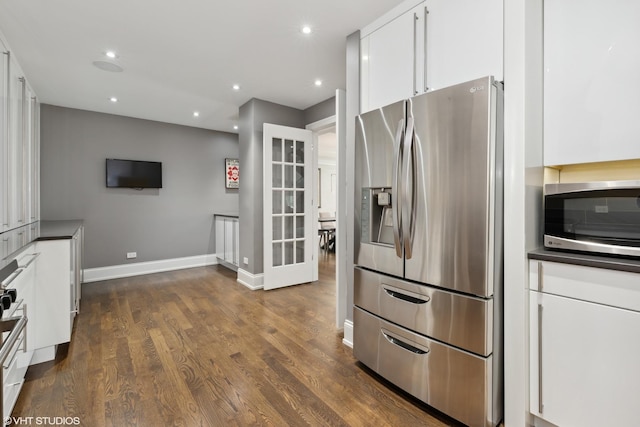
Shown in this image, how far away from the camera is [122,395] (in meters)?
1.84

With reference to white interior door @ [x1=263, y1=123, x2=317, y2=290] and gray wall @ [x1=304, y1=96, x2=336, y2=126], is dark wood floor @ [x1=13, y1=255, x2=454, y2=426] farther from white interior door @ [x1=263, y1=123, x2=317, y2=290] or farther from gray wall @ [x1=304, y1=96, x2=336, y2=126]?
gray wall @ [x1=304, y1=96, x2=336, y2=126]

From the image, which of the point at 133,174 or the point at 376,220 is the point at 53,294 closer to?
the point at 376,220

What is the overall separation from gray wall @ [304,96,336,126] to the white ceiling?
4.3 inches

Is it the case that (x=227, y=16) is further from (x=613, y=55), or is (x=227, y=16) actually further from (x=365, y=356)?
(x=365, y=356)

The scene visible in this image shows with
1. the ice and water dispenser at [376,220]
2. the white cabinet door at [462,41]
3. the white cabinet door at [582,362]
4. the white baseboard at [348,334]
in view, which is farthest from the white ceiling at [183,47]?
the white baseboard at [348,334]

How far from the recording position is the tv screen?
4586 millimetres

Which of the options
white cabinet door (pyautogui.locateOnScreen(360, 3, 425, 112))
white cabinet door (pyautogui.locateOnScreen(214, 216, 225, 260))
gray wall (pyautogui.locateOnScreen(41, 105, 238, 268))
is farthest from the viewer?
white cabinet door (pyautogui.locateOnScreen(214, 216, 225, 260))

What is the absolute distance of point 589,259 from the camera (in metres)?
1.30

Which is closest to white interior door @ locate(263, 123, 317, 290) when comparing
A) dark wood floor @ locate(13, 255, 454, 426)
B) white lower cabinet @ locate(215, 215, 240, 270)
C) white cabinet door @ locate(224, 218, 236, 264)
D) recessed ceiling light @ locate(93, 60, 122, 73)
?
dark wood floor @ locate(13, 255, 454, 426)

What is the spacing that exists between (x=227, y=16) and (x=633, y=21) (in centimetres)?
238

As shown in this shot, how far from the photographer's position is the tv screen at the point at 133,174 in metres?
4.59

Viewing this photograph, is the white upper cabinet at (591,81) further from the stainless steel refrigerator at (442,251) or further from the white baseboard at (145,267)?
the white baseboard at (145,267)

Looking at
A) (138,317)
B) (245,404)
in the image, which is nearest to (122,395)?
(245,404)

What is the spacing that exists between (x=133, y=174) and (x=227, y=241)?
1802 millimetres
